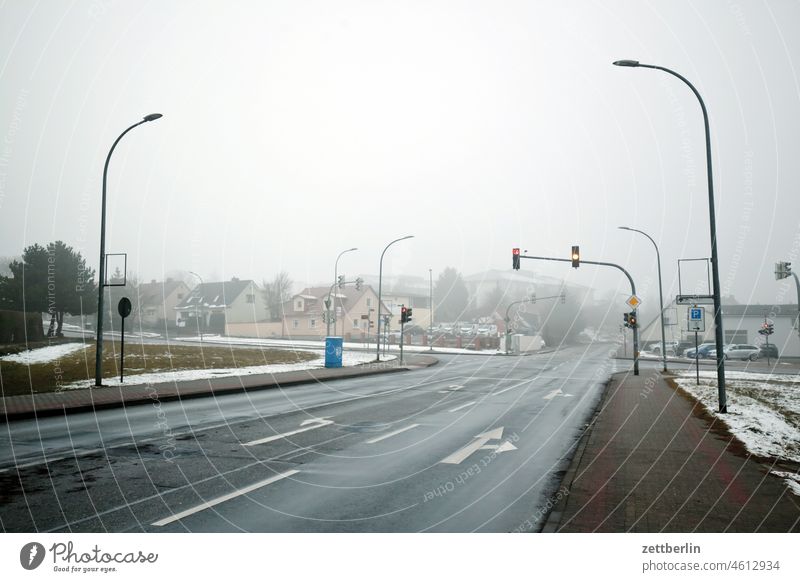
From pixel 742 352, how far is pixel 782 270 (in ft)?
73.1

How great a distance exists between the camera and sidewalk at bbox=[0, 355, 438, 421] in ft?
41.5

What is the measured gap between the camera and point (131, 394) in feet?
51.1

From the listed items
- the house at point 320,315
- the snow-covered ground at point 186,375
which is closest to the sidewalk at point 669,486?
the snow-covered ground at point 186,375

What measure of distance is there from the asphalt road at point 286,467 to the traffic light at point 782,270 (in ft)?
69.9

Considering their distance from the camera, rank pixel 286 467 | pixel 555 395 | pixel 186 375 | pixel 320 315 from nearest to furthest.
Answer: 1. pixel 286 467
2. pixel 555 395
3. pixel 186 375
4. pixel 320 315

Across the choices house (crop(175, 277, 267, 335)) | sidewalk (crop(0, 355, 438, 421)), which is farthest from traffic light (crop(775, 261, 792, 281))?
house (crop(175, 277, 267, 335))

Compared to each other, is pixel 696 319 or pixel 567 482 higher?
pixel 696 319

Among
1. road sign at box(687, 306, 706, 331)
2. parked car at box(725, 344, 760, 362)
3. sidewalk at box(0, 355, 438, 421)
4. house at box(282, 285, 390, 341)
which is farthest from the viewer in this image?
house at box(282, 285, 390, 341)

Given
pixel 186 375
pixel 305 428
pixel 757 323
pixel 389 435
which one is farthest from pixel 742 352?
pixel 305 428

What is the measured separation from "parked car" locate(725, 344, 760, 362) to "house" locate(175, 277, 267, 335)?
64373 mm

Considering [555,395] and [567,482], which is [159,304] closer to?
[555,395]

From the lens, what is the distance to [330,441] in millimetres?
9758

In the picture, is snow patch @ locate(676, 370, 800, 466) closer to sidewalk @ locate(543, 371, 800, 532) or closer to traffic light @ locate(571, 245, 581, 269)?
sidewalk @ locate(543, 371, 800, 532)
